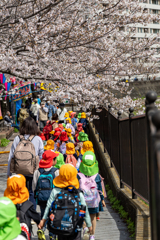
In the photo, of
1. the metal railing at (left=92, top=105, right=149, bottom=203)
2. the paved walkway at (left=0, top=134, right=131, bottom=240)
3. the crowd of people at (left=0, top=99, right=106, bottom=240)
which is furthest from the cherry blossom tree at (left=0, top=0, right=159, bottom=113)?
the paved walkway at (left=0, top=134, right=131, bottom=240)

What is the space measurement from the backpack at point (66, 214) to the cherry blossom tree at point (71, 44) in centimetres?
510

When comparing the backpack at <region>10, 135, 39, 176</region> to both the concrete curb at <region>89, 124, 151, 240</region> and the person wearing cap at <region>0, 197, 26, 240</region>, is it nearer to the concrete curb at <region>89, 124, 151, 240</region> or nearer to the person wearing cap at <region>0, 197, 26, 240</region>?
the concrete curb at <region>89, 124, 151, 240</region>

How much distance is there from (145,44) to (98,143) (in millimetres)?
4076

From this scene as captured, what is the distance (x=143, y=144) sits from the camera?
457 centimetres

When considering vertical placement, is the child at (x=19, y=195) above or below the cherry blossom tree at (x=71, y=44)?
below

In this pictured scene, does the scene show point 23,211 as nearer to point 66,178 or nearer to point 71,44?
point 66,178

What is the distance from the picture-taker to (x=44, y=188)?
15.2ft

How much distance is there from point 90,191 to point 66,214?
48.2 inches

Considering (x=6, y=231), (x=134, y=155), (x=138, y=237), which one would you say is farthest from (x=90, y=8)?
(x=6, y=231)

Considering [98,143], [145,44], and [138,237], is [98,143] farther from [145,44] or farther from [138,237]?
[138,237]

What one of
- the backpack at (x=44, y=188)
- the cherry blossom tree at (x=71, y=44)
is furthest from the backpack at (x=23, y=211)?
the cherry blossom tree at (x=71, y=44)

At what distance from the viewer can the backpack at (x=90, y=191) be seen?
184 inches

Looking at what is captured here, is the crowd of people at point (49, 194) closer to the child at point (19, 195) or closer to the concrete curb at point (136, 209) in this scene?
the child at point (19, 195)

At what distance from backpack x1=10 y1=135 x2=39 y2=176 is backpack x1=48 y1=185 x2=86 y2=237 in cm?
182
